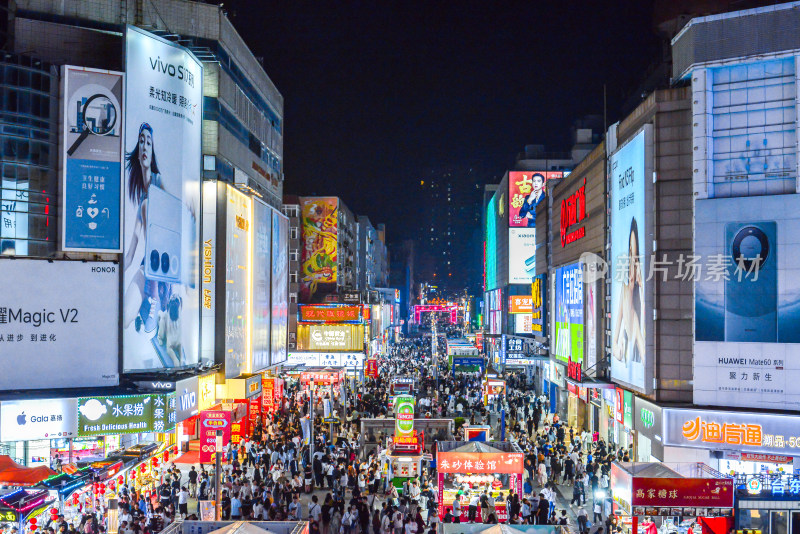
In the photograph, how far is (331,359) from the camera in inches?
2023

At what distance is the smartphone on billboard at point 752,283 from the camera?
20.8 m

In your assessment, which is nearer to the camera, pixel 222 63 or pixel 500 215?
pixel 222 63

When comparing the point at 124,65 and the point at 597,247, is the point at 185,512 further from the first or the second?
the point at 597,247

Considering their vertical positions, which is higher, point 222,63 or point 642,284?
point 222,63

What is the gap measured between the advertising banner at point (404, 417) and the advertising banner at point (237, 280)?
8.65 meters

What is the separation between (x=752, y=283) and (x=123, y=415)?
19355 millimetres

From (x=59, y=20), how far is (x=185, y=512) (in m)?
18.2

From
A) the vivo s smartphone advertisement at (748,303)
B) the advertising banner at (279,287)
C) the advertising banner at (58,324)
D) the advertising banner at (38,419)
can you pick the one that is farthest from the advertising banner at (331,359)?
the vivo s smartphone advertisement at (748,303)

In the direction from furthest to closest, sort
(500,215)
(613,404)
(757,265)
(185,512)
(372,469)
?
(500,215) → (613,404) → (372,469) → (185,512) → (757,265)

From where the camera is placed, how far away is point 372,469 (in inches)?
1035


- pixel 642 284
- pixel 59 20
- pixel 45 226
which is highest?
pixel 59 20

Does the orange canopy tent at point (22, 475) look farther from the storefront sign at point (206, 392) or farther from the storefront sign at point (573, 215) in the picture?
the storefront sign at point (573, 215)

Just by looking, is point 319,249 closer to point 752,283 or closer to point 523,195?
point 523,195

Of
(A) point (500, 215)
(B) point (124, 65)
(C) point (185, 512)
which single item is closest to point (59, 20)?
(B) point (124, 65)
